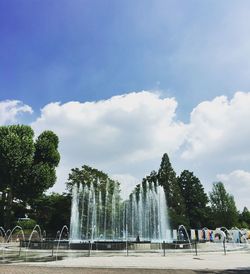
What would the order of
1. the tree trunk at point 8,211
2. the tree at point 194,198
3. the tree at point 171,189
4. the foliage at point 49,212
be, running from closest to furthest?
the tree trunk at point 8,211
the foliage at point 49,212
the tree at point 171,189
the tree at point 194,198

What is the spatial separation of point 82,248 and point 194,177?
6107 centimetres

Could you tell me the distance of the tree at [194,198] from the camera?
77.4 meters

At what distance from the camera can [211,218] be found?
7756 cm

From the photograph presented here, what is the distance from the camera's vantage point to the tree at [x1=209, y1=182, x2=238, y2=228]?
247ft

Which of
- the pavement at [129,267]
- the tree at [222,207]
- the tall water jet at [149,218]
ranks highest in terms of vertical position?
the tree at [222,207]

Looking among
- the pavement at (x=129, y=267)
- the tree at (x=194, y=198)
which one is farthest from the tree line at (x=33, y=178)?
the pavement at (x=129, y=267)

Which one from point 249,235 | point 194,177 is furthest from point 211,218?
point 249,235

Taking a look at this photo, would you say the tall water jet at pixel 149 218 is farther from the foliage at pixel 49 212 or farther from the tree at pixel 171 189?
the tree at pixel 171 189

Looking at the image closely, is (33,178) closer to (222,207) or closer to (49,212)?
(49,212)

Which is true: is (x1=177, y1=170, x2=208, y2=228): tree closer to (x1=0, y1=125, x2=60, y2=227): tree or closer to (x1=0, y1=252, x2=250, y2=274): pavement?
(x1=0, y1=125, x2=60, y2=227): tree

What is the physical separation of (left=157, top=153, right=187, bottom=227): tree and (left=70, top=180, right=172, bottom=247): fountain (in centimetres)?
2010

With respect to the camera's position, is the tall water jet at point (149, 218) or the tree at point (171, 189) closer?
the tall water jet at point (149, 218)

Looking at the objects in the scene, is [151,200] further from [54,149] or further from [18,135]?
[18,135]

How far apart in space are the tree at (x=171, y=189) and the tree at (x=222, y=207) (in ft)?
37.8
